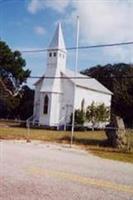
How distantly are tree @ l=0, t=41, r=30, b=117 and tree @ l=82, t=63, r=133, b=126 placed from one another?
41.0ft

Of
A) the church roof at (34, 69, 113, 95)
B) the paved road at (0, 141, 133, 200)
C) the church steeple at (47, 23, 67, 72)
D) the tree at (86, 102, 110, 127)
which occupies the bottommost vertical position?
the paved road at (0, 141, 133, 200)

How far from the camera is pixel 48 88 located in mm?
49719

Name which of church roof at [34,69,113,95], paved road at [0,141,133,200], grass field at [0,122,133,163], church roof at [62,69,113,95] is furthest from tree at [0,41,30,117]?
paved road at [0,141,133,200]

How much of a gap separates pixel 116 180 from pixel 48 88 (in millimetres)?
39139

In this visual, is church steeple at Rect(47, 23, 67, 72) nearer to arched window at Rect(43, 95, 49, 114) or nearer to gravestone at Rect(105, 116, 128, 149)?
arched window at Rect(43, 95, 49, 114)

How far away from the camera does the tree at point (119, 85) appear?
61.7 m

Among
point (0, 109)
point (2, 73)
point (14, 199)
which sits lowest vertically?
point (14, 199)

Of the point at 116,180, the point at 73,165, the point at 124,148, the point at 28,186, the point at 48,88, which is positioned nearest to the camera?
the point at 28,186

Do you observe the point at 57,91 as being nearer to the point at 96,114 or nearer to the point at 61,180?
the point at 96,114

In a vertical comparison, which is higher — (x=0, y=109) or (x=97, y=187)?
(x=0, y=109)

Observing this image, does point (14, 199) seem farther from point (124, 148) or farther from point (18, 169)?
point (124, 148)

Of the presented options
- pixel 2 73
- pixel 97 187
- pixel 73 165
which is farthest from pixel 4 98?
pixel 97 187

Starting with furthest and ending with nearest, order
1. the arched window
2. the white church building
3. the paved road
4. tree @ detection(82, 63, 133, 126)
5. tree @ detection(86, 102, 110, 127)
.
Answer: tree @ detection(82, 63, 133, 126) → tree @ detection(86, 102, 110, 127) → the arched window → the white church building → the paved road

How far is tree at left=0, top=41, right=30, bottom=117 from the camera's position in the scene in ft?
192
